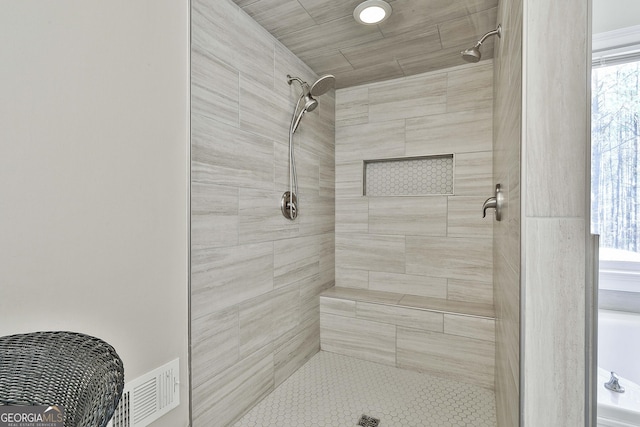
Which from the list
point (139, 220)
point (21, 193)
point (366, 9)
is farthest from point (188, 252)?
point (366, 9)

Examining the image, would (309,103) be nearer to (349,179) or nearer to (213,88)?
(213,88)

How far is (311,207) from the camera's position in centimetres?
212

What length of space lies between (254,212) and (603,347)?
1.37 metres

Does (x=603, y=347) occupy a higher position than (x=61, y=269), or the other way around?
(x=61, y=269)

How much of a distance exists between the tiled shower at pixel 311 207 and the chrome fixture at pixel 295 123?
45 mm

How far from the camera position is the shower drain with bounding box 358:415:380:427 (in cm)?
142

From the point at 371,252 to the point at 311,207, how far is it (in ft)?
1.99

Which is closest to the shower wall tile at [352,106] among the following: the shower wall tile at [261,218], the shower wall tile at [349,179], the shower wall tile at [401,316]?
the shower wall tile at [349,179]

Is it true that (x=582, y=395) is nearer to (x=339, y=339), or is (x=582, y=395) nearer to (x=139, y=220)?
(x=139, y=220)

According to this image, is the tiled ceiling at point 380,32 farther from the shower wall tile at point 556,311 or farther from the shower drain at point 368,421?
the shower drain at point 368,421

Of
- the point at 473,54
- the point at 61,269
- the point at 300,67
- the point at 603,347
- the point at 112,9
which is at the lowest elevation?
the point at 603,347

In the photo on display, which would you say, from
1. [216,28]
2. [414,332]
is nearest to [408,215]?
[414,332]

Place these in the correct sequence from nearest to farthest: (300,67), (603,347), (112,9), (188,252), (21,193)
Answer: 1. (603,347)
2. (21,193)
3. (112,9)
4. (188,252)
5. (300,67)

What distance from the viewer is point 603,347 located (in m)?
0.65
